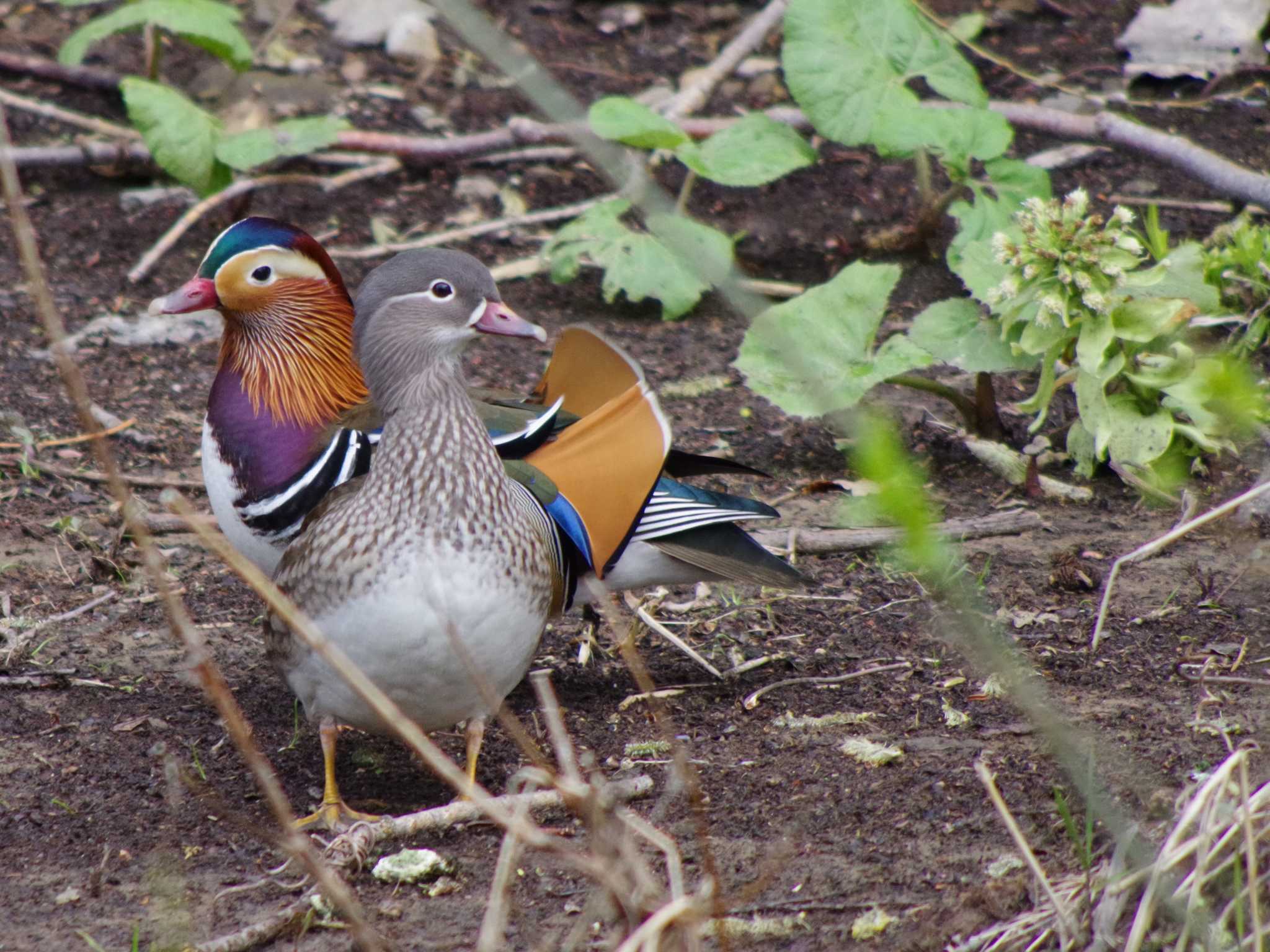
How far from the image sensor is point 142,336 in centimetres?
457

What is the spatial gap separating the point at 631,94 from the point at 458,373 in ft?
10.6

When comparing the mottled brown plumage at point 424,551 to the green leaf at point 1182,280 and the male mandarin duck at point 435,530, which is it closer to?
the male mandarin duck at point 435,530

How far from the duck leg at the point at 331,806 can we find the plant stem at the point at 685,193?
7.44ft

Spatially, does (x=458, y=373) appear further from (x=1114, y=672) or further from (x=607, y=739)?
(x=1114, y=672)

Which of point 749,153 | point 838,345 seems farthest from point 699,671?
point 749,153

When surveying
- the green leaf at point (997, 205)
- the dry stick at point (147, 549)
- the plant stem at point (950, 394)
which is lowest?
the plant stem at point (950, 394)

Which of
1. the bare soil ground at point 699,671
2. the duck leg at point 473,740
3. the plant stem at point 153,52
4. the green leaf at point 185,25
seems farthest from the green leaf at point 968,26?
the duck leg at point 473,740

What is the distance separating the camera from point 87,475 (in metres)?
3.76

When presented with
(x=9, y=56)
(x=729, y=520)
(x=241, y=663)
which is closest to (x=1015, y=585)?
(x=729, y=520)

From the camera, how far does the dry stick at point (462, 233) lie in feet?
15.9

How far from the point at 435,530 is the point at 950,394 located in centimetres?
183

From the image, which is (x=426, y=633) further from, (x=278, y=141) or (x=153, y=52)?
(x=153, y=52)

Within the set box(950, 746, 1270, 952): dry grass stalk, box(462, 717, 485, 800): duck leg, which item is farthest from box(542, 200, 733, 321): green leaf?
box(950, 746, 1270, 952): dry grass stalk

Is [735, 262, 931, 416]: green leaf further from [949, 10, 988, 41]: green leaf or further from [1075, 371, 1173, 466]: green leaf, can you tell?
[949, 10, 988, 41]: green leaf
